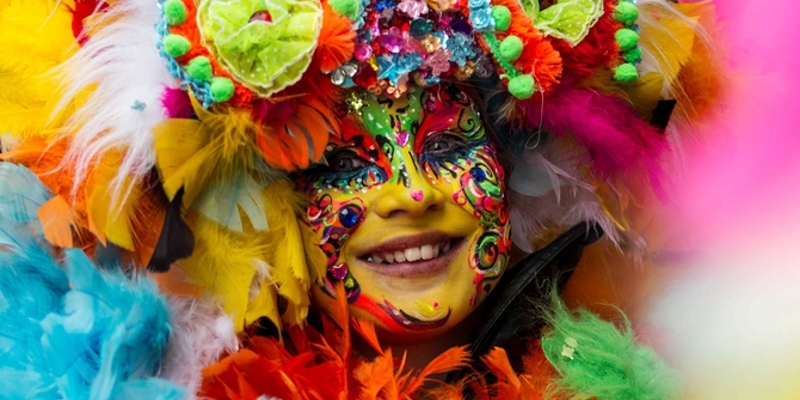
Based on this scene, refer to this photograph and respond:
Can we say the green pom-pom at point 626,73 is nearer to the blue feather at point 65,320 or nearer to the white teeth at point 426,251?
the white teeth at point 426,251

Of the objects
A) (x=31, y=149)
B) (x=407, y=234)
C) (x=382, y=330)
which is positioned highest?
(x=31, y=149)

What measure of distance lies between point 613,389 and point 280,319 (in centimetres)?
56

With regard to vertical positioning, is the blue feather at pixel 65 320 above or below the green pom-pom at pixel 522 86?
below

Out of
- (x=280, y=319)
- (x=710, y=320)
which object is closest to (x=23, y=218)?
(x=280, y=319)

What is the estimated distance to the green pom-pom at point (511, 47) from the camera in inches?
54.0

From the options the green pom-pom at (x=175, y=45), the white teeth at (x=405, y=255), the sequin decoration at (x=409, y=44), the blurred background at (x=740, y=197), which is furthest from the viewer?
the blurred background at (x=740, y=197)

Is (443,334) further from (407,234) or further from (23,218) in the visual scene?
(23,218)

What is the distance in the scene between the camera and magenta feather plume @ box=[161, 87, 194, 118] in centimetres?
127

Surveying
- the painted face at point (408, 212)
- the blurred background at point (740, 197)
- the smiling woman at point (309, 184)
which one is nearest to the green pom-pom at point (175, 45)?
the smiling woman at point (309, 184)

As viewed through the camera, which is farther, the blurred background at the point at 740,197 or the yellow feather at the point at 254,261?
the blurred background at the point at 740,197

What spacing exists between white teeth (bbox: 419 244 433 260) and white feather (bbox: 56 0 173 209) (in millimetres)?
451

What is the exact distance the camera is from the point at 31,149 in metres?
1.36

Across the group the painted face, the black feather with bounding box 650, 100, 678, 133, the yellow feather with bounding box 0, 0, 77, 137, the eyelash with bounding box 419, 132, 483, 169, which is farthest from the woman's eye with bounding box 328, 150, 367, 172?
the black feather with bounding box 650, 100, 678, 133

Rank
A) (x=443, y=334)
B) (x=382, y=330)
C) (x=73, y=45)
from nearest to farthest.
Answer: (x=73, y=45), (x=382, y=330), (x=443, y=334)
